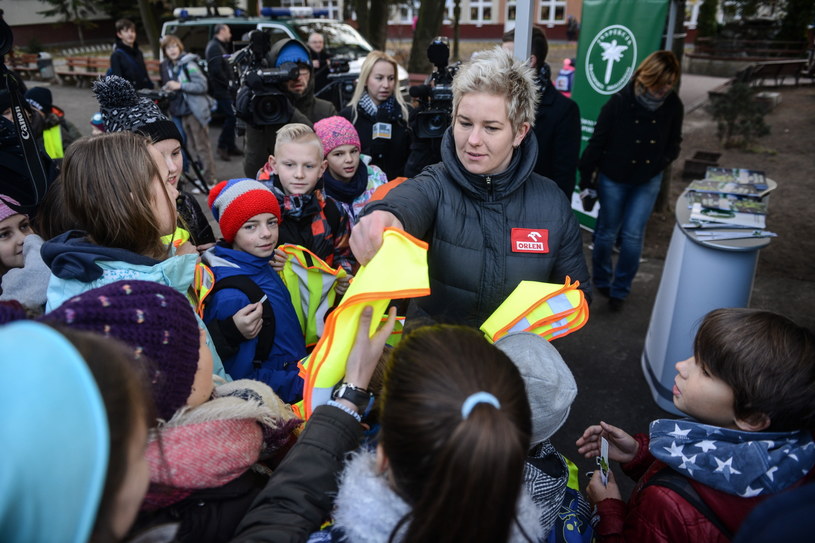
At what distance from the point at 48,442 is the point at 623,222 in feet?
14.3

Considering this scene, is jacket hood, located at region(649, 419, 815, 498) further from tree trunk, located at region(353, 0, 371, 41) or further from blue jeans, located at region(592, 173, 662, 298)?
tree trunk, located at region(353, 0, 371, 41)

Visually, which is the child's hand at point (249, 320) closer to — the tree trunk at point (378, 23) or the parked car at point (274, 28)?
the parked car at point (274, 28)

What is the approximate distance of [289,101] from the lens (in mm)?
3777

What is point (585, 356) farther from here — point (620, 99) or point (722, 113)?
point (722, 113)

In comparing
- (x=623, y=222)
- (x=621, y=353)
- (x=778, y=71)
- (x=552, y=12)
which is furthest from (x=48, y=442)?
(x=552, y=12)

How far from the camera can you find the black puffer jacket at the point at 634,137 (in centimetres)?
401

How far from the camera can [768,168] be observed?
815cm

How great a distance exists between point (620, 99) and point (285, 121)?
2514mm

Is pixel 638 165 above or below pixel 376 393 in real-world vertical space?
above

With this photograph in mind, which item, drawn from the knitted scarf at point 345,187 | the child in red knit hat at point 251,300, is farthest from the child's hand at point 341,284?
the knitted scarf at point 345,187

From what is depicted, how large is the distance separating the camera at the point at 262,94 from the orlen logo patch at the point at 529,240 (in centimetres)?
219

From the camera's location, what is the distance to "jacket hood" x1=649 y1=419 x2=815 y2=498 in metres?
1.27

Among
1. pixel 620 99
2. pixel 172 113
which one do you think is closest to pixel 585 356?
pixel 620 99

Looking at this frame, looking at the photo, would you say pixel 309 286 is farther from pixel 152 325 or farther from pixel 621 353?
pixel 621 353
